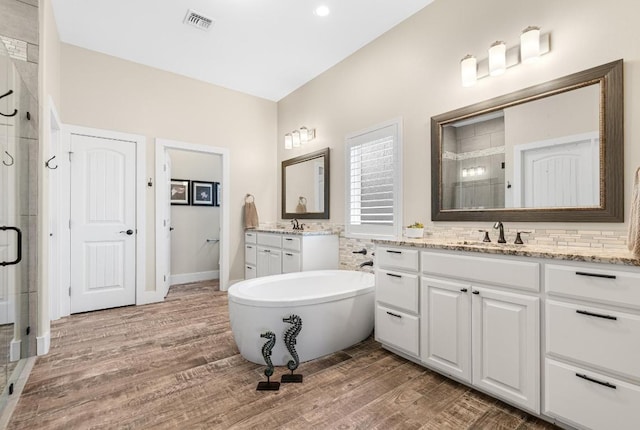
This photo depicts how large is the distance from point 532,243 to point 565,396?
0.94 m

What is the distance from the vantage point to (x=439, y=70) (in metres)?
2.73

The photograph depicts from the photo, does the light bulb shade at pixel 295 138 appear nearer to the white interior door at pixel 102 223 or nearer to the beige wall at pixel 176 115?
the beige wall at pixel 176 115

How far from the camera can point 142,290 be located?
3.89 m

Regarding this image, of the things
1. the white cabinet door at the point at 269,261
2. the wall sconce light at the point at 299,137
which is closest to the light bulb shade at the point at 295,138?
the wall sconce light at the point at 299,137

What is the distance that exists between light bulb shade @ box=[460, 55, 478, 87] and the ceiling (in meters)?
0.79

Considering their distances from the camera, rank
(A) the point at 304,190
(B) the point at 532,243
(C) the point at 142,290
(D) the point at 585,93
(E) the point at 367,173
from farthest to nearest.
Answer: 1. (A) the point at 304,190
2. (C) the point at 142,290
3. (E) the point at 367,173
4. (B) the point at 532,243
5. (D) the point at 585,93

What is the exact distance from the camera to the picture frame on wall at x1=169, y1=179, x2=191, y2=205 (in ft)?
17.0

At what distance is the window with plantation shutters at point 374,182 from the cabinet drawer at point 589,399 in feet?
5.67

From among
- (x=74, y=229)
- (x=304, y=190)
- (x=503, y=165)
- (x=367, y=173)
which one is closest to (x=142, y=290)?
(x=74, y=229)

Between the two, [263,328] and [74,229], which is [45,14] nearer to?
[74,229]

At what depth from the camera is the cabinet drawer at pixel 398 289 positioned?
223cm

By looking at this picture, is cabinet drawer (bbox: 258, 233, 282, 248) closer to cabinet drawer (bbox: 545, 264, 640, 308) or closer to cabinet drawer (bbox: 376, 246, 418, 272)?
cabinet drawer (bbox: 376, 246, 418, 272)

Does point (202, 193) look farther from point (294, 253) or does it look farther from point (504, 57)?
point (504, 57)

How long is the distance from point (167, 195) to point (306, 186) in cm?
191
